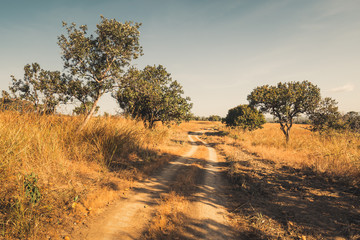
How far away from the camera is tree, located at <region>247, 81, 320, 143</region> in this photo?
1656 centimetres

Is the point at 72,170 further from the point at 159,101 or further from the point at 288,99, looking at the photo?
the point at 288,99

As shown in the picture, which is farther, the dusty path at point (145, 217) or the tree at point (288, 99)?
the tree at point (288, 99)

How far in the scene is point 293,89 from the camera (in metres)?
17.5

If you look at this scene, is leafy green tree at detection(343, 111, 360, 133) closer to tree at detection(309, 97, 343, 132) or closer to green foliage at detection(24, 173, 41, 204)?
tree at detection(309, 97, 343, 132)

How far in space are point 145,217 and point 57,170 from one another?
127 inches

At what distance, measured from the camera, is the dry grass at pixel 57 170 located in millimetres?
2834

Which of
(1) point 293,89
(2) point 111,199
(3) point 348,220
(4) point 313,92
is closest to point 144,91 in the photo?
(2) point 111,199

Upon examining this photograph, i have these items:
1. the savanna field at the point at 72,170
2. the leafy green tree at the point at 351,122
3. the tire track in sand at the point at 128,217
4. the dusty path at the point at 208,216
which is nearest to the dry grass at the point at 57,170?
the savanna field at the point at 72,170

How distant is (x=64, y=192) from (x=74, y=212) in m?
0.69

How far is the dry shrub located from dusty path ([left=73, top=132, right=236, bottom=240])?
56 centimetres

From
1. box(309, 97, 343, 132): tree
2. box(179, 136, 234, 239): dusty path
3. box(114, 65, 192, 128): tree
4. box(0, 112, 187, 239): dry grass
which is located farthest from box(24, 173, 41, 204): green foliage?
box(309, 97, 343, 132): tree

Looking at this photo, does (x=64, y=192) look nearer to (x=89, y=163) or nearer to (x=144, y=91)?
(x=89, y=163)

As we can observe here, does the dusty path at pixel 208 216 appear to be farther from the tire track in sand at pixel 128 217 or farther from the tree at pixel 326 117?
the tree at pixel 326 117

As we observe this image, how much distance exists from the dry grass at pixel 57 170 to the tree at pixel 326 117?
19178 mm
